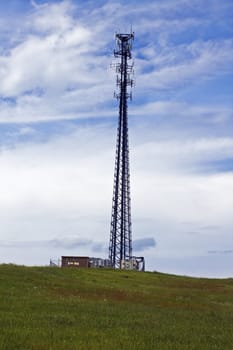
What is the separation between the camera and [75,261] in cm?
7925

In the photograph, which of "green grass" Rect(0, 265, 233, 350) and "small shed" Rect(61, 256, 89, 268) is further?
"small shed" Rect(61, 256, 89, 268)

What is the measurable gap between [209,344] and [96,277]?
37445 mm

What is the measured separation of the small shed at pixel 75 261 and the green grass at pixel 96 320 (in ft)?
101

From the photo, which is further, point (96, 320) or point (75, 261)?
point (75, 261)

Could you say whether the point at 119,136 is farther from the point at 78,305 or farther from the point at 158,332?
the point at 158,332

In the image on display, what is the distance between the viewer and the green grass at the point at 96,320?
1856cm

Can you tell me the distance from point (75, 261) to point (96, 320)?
2174 inches

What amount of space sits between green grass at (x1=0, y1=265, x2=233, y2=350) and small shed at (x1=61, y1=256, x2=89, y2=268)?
30.7m

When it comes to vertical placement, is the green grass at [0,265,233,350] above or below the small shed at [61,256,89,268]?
below

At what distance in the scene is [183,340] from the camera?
20.5 m

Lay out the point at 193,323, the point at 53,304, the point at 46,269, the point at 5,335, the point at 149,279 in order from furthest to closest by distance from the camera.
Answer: the point at 149,279, the point at 46,269, the point at 53,304, the point at 193,323, the point at 5,335

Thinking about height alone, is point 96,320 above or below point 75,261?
below

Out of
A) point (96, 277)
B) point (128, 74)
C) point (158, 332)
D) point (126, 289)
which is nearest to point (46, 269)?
point (96, 277)

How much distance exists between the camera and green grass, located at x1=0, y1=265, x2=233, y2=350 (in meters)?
18.6
